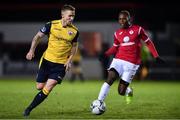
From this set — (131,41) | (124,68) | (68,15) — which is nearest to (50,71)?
(68,15)

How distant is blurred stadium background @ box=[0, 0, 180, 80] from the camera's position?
3347cm

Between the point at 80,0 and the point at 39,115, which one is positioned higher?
the point at 39,115

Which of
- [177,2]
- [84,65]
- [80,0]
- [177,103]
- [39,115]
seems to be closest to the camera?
[39,115]

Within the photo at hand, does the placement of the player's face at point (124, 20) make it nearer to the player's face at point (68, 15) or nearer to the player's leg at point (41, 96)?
the player's face at point (68, 15)

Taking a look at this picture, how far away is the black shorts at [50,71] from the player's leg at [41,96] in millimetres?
130

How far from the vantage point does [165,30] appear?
121ft

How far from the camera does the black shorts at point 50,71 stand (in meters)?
11.0

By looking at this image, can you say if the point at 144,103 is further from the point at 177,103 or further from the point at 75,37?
the point at 75,37

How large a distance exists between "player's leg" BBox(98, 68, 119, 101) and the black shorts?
36.6 inches

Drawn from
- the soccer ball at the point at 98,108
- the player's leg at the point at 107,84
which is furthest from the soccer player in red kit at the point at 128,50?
the soccer ball at the point at 98,108

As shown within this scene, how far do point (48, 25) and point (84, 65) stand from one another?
878 inches

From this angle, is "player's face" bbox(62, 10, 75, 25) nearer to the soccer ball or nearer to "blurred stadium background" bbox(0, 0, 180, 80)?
the soccer ball

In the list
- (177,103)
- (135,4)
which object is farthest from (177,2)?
(177,103)

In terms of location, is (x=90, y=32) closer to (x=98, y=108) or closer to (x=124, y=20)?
(x=124, y=20)
